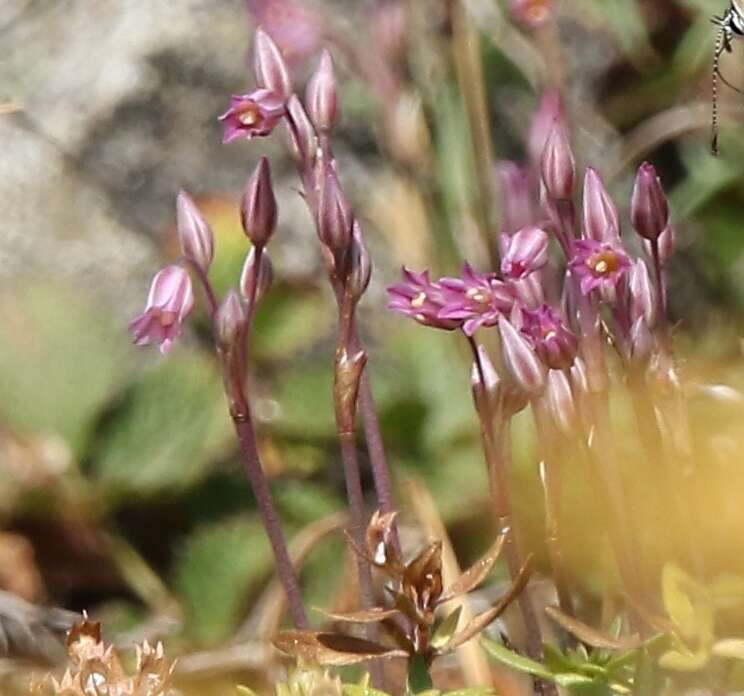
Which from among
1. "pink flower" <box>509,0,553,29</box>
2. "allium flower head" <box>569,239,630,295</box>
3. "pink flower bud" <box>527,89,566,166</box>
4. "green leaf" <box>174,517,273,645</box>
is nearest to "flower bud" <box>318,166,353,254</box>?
"allium flower head" <box>569,239,630,295</box>

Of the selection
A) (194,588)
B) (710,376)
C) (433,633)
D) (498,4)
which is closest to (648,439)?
(433,633)

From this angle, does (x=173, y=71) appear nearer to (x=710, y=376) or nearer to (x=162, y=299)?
(x=710, y=376)

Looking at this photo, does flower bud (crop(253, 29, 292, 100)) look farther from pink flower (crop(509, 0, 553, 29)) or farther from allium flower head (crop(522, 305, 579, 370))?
pink flower (crop(509, 0, 553, 29))

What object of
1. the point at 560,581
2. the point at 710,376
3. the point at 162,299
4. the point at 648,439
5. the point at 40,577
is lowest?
the point at 40,577

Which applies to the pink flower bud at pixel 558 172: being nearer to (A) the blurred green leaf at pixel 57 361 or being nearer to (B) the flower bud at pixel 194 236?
(B) the flower bud at pixel 194 236

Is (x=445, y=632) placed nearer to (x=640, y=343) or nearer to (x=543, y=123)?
(x=640, y=343)

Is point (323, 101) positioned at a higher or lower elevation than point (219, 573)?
higher

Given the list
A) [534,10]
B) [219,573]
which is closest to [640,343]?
[534,10]
